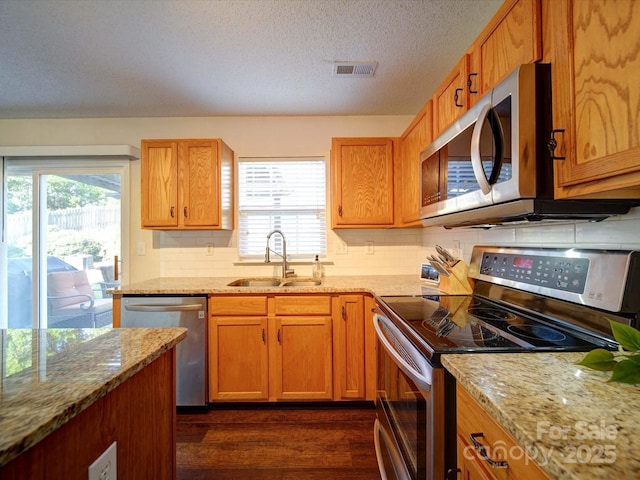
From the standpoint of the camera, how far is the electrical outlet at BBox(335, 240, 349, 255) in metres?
2.68

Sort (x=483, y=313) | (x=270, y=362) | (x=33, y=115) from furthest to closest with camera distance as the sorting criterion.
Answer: (x=33, y=115), (x=270, y=362), (x=483, y=313)

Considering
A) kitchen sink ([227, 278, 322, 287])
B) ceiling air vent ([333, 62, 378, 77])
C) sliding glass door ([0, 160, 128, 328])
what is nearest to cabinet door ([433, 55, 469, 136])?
ceiling air vent ([333, 62, 378, 77])

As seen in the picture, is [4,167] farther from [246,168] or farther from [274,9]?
[274,9]

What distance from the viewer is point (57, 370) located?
65cm

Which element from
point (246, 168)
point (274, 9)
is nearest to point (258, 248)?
point (246, 168)

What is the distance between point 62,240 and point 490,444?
11.4 ft

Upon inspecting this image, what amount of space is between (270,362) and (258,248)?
1069 millimetres

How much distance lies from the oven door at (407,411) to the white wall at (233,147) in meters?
1.23

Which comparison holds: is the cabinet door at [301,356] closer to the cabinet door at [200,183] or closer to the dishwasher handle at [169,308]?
the dishwasher handle at [169,308]

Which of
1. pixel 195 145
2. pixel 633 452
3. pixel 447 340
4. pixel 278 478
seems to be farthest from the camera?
pixel 195 145

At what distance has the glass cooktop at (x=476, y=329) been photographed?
856mm

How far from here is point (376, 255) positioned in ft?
8.79

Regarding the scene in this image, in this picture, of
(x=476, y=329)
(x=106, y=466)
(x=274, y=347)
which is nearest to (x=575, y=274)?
(x=476, y=329)

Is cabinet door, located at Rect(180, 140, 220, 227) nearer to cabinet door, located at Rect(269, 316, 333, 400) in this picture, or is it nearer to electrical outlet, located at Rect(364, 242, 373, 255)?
cabinet door, located at Rect(269, 316, 333, 400)
